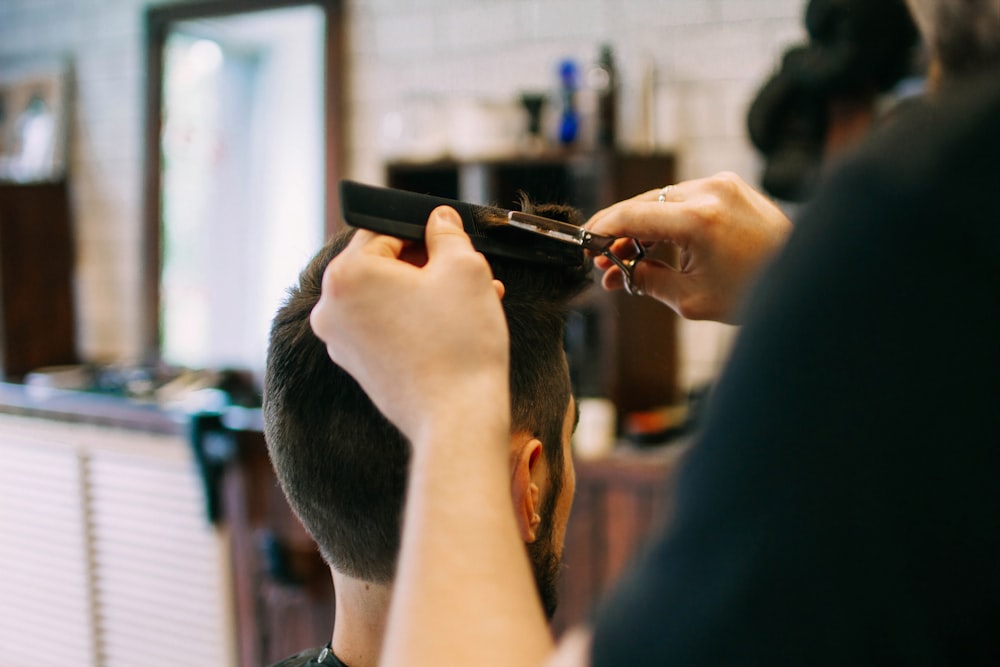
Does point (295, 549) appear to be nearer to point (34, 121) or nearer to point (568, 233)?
point (568, 233)

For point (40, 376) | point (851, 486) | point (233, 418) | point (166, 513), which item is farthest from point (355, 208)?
point (40, 376)

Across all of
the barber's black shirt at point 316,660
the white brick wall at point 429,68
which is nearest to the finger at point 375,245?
the barber's black shirt at point 316,660

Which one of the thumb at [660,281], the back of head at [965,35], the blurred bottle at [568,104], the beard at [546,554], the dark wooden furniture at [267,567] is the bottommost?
the dark wooden furniture at [267,567]

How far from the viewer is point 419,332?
25.4 inches

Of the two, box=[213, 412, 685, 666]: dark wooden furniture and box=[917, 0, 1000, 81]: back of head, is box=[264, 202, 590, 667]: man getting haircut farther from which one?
box=[213, 412, 685, 666]: dark wooden furniture

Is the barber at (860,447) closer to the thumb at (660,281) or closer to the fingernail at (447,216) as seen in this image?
the fingernail at (447,216)

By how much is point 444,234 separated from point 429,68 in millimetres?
2564

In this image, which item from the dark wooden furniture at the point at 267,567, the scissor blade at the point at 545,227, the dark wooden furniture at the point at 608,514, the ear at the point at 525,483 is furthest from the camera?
the dark wooden furniture at the point at 267,567

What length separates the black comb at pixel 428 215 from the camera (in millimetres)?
752

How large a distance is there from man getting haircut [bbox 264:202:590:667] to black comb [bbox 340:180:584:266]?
46 mm

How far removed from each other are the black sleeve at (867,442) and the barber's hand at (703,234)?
51cm

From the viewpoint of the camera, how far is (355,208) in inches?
29.5

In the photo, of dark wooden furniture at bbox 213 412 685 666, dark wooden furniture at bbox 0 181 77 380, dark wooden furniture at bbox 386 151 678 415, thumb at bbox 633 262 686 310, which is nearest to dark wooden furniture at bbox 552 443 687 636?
dark wooden furniture at bbox 213 412 685 666

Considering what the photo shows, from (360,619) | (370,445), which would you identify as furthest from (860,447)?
(360,619)
